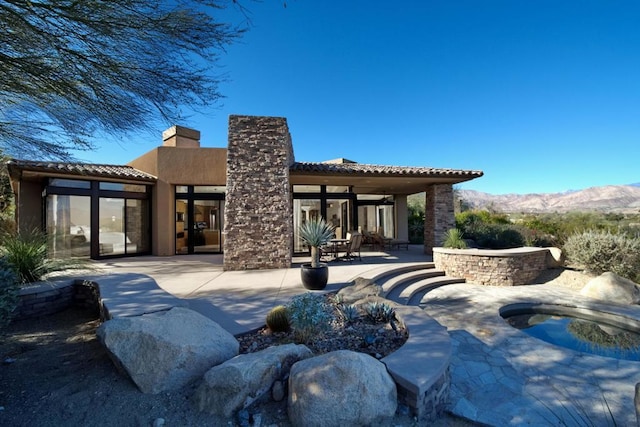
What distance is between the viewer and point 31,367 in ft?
10.4

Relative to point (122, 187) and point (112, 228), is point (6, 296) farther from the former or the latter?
point (122, 187)

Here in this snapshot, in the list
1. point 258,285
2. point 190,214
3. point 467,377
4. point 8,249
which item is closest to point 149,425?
point 467,377

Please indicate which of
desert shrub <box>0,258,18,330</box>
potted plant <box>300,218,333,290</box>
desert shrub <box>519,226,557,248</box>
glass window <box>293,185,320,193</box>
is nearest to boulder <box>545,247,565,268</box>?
desert shrub <box>519,226,557,248</box>

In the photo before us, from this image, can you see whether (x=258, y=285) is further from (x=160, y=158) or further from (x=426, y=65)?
(x=426, y=65)

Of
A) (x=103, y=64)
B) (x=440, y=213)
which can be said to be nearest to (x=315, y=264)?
(x=103, y=64)

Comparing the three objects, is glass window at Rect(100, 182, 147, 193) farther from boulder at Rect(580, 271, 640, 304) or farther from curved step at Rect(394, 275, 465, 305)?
boulder at Rect(580, 271, 640, 304)

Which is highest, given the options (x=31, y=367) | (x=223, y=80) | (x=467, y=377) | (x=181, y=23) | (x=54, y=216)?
(x=181, y=23)

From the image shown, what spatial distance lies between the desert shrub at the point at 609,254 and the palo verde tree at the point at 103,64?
10862 mm

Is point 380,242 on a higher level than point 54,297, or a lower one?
higher

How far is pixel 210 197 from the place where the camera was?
40.0 ft

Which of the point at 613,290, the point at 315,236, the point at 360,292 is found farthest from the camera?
the point at 613,290

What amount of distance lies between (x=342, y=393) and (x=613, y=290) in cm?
835

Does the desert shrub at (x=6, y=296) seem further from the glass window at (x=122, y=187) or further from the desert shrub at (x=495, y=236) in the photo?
the desert shrub at (x=495, y=236)

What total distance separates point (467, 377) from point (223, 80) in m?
5.96
